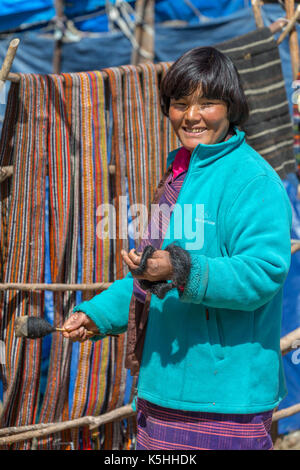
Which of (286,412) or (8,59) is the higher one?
(8,59)

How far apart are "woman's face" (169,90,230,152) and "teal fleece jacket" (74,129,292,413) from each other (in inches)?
2.1

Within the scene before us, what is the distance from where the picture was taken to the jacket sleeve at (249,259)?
5.28ft

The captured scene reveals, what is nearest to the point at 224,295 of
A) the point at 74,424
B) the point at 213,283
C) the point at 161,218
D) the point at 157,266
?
the point at 213,283

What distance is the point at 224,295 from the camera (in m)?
1.62

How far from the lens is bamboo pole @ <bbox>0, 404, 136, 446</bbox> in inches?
103

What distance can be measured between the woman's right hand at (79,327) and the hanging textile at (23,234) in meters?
0.70

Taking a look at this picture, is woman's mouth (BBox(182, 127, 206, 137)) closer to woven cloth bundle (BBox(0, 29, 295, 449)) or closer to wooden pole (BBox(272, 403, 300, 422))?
woven cloth bundle (BBox(0, 29, 295, 449))

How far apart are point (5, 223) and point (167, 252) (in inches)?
45.5

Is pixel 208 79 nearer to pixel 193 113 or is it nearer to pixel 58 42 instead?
pixel 193 113

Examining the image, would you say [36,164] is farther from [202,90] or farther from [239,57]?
[239,57]

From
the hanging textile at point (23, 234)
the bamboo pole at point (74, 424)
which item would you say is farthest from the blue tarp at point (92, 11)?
the bamboo pole at point (74, 424)

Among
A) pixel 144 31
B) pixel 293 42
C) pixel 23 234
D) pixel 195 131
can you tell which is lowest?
pixel 23 234

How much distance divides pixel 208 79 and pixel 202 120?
0.12m

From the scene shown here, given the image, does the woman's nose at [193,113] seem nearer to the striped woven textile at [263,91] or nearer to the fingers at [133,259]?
the fingers at [133,259]
